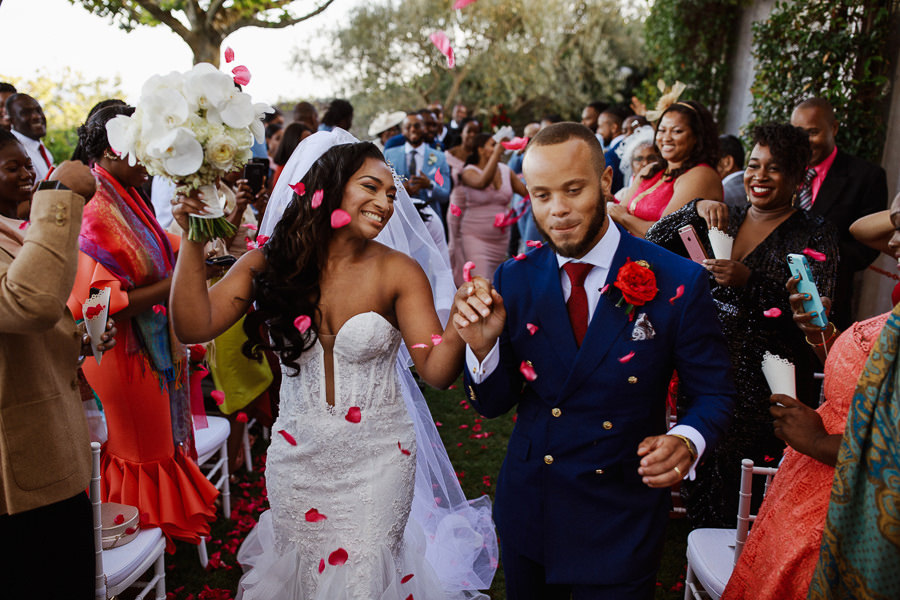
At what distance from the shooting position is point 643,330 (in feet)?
6.39

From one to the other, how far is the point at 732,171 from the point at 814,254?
10.8 ft

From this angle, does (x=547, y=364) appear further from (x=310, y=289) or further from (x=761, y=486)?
(x=761, y=486)

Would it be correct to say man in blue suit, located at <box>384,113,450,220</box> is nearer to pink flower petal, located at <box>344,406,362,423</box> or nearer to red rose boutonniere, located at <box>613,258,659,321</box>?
pink flower petal, located at <box>344,406,362,423</box>

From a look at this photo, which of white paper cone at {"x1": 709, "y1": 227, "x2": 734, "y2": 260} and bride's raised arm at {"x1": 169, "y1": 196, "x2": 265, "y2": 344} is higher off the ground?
white paper cone at {"x1": 709, "y1": 227, "x2": 734, "y2": 260}

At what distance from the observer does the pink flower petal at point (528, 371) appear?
2.01 meters

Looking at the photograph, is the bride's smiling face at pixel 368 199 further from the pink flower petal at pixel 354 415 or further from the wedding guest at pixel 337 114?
the wedding guest at pixel 337 114

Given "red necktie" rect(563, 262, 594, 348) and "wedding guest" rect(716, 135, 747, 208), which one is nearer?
"red necktie" rect(563, 262, 594, 348)

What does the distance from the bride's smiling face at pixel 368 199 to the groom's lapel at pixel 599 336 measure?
97 centimetres

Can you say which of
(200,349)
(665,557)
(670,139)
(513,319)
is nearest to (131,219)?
(200,349)

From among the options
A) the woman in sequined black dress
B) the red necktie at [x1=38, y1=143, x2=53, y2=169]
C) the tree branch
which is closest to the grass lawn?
the woman in sequined black dress

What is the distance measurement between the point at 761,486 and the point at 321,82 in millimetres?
21239

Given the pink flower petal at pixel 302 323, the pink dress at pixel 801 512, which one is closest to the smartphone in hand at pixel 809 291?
the pink dress at pixel 801 512

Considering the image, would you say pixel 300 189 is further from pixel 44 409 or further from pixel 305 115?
pixel 305 115

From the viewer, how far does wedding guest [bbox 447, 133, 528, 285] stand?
26.6ft
